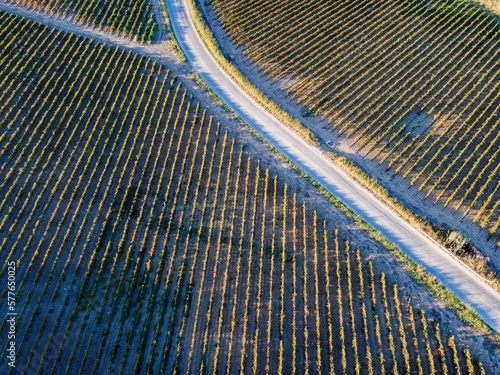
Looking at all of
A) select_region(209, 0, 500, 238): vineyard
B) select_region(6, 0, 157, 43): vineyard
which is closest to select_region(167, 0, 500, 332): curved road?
select_region(209, 0, 500, 238): vineyard

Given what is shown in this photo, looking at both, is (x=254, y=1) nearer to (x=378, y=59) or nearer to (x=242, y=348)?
(x=378, y=59)

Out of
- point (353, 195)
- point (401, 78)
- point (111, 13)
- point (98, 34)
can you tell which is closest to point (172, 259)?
point (353, 195)

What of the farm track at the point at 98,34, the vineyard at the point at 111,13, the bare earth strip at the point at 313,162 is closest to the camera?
the bare earth strip at the point at 313,162

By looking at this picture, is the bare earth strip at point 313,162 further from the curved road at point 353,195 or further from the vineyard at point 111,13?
the vineyard at point 111,13

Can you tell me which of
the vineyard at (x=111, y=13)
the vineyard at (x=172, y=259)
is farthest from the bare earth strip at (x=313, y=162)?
the vineyard at (x=172, y=259)

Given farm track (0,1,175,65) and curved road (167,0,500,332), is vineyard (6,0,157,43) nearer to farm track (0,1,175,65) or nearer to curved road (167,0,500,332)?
farm track (0,1,175,65)

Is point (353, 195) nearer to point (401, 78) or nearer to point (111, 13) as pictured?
point (401, 78)
